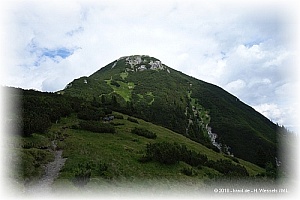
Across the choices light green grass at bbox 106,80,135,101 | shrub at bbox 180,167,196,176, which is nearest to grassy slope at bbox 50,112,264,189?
shrub at bbox 180,167,196,176

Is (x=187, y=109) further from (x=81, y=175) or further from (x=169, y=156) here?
(x=81, y=175)

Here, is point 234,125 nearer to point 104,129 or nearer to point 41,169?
point 104,129

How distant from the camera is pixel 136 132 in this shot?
38031mm

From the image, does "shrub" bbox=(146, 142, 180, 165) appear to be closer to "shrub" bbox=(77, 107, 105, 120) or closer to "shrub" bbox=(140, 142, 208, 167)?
"shrub" bbox=(140, 142, 208, 167)

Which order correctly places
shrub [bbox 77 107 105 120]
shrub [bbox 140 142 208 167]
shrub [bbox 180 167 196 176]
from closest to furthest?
shrub [bbox 180 167 196 176]
shrub [bbox 140 142 208 167]
shrub [bbox 77 107 105 120]

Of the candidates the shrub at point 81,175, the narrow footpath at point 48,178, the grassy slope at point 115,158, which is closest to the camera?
the narrow footpath at point 48,178

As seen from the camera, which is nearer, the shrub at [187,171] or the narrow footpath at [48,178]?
the narrow footpath at [48,178]

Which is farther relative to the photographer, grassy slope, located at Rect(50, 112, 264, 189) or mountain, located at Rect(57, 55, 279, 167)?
mountain, located at Rect(57, 55, 279, 167)

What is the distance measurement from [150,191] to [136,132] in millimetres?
19022

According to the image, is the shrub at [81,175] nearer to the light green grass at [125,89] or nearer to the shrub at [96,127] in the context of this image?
the shrub at [96,127]

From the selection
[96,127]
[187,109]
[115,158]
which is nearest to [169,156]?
[115,158]

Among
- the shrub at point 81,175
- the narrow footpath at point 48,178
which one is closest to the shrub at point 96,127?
the narrow footpath at point 48,178

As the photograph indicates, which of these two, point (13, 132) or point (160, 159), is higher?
point (13, 132)

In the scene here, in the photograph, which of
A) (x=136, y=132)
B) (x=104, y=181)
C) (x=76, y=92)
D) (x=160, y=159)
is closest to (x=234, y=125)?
(x=76, y=92)
